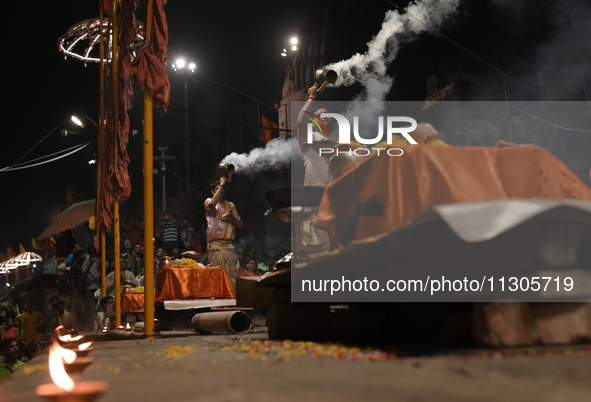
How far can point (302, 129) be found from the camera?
8.10m

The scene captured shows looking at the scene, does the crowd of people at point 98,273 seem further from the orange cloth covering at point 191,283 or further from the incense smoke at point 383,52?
the incense smoke at point 383,52

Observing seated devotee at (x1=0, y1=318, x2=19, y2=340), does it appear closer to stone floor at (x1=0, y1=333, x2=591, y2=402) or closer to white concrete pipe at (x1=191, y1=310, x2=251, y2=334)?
white concrete pipe at (x1=191, y1=310, x2=251, y2=334)

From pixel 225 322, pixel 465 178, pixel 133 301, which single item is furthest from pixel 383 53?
pixel 465 178

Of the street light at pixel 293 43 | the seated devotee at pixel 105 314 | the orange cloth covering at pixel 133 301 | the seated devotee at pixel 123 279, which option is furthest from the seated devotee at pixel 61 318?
the street light at pixel 293 43

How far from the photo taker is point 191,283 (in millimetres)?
8516

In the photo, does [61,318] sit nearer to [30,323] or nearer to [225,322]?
[30,323]

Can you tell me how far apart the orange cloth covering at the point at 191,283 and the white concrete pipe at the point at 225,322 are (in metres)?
1.72

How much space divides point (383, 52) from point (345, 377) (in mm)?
11448

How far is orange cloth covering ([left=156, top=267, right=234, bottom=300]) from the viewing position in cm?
843

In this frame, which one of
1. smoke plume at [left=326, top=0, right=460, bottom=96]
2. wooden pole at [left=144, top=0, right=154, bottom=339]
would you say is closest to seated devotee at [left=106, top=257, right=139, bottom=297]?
wooden pole at [left=144, top=0, right=154, bottom=339]

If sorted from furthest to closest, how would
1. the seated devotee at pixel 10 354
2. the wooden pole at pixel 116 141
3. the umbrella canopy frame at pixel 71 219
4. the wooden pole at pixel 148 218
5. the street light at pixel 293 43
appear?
the umbrella canopy frame at pixel 71 219 → the street light at pixel 293 43 → the wooden pole at pixel 116 141 → the seated devotee at pixel 10 354 → the wooden pole at pixel 148 218

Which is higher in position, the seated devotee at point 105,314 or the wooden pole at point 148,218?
the wooden pole at point 148,218

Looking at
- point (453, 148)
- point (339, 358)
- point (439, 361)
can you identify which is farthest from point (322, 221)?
point (439, 361)

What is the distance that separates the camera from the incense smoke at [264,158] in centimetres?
2270
